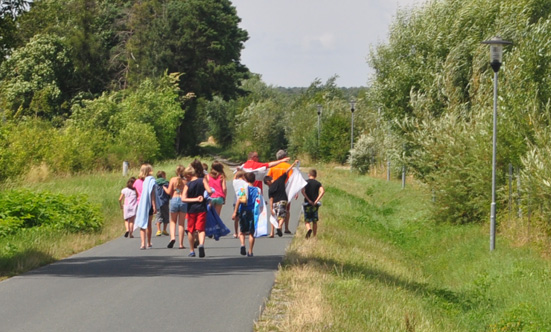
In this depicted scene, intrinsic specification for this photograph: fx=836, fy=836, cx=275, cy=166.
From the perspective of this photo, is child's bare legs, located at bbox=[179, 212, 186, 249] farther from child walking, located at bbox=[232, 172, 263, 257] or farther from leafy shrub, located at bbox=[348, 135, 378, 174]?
leafy shrub, located at bbox=[348, 135, 378, 174]

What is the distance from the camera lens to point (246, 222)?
15586mm

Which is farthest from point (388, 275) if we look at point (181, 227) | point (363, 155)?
point (363, 155)

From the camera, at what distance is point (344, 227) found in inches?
949

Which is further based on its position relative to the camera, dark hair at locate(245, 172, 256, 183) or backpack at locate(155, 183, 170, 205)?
backpack at locate(155, 183, 170, 205)

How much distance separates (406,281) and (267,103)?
67.9m

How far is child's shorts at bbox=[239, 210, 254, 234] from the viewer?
1559cm

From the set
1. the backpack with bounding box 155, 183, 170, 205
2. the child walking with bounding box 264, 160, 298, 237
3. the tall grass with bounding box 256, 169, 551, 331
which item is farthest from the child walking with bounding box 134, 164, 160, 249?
the tall grass with bounding box 256, 169, 551, 331

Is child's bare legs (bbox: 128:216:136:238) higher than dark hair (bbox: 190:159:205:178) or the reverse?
the reverse

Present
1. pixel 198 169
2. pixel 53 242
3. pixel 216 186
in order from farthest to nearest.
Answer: pixel 216 186 < pixel 53 242 < pixel 198 169

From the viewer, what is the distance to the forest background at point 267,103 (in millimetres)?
24031

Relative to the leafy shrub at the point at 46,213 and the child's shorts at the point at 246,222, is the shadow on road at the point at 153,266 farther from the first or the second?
the leafy shrub at the point at 46,213

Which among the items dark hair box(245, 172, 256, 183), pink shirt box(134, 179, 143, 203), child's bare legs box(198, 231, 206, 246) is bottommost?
child's bare legs box(198, 231, 206, 246)

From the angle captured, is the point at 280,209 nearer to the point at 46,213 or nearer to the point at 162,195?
the point at 162,195

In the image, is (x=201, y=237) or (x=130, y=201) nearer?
(x=201, y=237)
